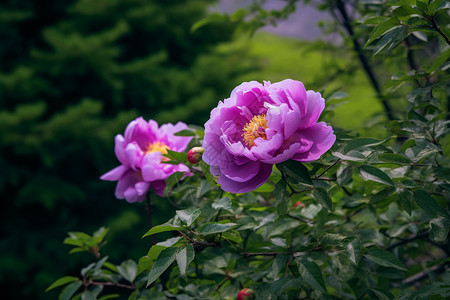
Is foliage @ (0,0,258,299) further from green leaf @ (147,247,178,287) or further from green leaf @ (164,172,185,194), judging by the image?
green leaf @ (147,247,178,287)

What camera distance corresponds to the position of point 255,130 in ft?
1.75

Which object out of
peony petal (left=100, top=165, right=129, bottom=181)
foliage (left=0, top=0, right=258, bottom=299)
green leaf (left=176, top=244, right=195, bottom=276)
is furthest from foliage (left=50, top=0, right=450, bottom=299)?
foliage (left=0, top=0, right=258, bottom=299)

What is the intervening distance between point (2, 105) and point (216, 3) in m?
2.39

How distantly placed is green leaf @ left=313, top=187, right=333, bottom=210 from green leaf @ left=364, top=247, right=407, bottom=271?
0.36 feet

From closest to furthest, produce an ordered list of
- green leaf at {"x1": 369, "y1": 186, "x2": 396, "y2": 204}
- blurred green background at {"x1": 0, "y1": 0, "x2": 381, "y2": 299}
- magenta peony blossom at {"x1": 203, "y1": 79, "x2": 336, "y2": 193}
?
magenta peony blossom at {"x1": 203, "y1": 79, "x2": 336, "y2": 193} → green leaf at {"x1": 369, "y1": 186, "x2": 396, "y2": 204} → blurred green background at {"x1": 0, "y1": 0, "x2": 381, "y2": 299}

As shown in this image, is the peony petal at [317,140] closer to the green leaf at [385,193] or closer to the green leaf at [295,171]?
the green leaf at [295,171]

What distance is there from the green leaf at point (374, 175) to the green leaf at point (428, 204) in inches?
2.7

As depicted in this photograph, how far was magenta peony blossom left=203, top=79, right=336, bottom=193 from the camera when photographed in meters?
0.49

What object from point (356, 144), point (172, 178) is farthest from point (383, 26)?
point (172, 178)

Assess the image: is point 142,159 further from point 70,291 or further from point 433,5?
point 433,5

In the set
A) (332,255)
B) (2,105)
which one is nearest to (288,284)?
(332,255)

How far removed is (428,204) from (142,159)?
472mm

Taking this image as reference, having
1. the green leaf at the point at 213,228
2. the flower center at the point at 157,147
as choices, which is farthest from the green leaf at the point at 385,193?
the flower center at the point at 157,147

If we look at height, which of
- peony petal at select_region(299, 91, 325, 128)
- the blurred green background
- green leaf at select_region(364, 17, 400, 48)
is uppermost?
green leaf at select_region(364, 17, 400, 48)
